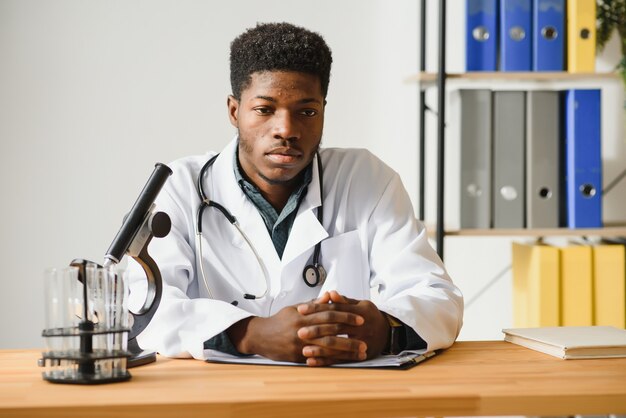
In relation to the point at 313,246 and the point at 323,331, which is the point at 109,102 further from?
the point at 323,331

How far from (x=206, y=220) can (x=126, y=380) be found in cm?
59

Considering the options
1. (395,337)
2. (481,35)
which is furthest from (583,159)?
(395,337)

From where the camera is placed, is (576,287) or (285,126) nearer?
(285,126)

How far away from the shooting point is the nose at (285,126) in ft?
5.77

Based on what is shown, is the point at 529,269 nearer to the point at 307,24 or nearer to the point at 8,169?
the point at 307,24

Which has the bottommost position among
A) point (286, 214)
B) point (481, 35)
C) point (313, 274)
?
point (313, 274)

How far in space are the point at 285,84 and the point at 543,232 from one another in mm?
1243

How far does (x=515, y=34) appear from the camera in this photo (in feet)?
8.88

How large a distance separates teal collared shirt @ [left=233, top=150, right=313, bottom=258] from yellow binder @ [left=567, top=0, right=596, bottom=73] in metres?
1.19

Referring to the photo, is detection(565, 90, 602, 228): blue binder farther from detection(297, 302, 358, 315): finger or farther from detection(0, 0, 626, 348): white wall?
detection(297, 302, 358, 315): finger

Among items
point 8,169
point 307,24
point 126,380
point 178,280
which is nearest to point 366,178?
point 178,280

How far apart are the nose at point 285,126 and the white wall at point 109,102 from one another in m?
1.26

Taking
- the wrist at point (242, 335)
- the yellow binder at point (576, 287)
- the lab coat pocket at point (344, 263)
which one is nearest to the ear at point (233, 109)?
the lab coat pocket at point (344, 263)

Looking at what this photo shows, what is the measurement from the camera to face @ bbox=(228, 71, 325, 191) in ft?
5.82
